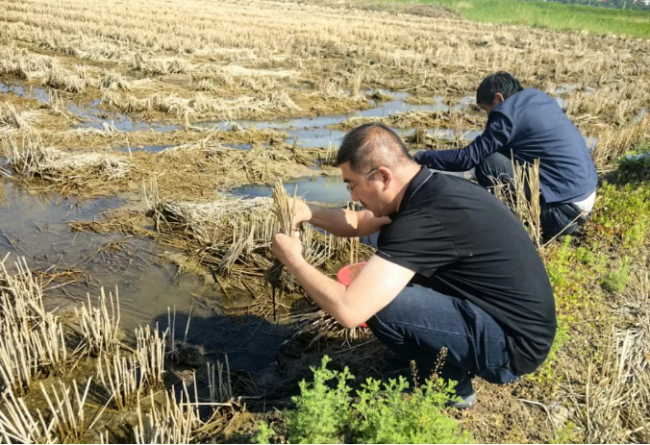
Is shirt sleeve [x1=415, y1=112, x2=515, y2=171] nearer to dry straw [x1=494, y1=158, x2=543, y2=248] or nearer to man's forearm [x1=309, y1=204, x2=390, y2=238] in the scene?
dry straw [x1=494, y1=158, x2=543, y2=248]

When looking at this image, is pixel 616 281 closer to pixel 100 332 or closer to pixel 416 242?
pixel 416 242

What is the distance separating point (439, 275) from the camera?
2.56 m

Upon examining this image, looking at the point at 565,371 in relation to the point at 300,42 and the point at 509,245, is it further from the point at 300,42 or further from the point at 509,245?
the point at 300,42

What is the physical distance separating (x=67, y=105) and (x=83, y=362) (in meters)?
7.88

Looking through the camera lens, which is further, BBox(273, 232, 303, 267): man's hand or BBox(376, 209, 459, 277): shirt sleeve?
BBox(273, 232, 303, 267): man's hand

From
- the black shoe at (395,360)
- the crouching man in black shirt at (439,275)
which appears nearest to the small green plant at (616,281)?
the crouching man in black shirt at (439,275)

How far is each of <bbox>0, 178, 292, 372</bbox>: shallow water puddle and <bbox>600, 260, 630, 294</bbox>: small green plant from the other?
8.61 ft

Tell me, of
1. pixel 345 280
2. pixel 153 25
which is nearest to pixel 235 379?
pixel 345 280

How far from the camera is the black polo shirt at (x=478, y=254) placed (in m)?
2.27

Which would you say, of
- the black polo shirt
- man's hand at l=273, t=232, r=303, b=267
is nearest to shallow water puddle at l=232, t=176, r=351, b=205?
man's hand at l=273, t=232, r=303, b=267

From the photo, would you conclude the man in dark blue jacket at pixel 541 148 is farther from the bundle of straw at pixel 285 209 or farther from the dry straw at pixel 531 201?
the bundle of straw at pixel 285 209

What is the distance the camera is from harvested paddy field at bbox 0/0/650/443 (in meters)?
2.88

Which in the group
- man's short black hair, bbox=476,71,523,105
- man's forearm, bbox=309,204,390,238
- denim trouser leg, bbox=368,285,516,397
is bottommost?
denim trouser leg, bbox=368,285,516,397

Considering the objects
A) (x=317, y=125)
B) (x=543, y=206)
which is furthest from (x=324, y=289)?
(x=317, y=125)
